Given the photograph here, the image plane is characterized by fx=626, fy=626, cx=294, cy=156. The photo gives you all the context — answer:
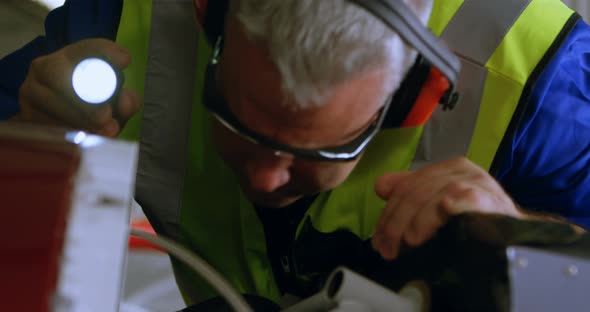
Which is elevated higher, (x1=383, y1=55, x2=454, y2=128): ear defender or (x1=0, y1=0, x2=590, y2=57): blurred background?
(x1=0, y1=0, x2=590, y2=57): blurred background

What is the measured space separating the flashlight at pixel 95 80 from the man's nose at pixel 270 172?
0.18m

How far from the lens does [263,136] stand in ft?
2.22

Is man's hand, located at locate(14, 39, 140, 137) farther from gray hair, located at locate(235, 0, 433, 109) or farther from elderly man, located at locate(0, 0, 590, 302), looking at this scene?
gray hair, located at locate(235, 0, 433, 109)

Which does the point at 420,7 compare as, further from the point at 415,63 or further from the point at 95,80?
the point at 95,80

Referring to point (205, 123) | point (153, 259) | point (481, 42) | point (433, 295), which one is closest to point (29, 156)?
point (433, 295)

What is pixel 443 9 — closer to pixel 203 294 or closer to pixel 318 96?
pixel 318 96

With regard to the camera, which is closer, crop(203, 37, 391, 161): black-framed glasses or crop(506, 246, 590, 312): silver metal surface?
crop(506, 246, 590, 312): silver metal surface

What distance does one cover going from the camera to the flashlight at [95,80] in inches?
27.6

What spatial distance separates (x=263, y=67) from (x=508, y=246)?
0.33 metres

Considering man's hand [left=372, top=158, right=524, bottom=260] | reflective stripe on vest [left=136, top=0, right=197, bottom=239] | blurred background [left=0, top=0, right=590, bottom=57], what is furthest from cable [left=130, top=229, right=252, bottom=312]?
blurred background [left=0, top=0, right=590, bottom=57]

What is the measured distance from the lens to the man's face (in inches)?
25.3

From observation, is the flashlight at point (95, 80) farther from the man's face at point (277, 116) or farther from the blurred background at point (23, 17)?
the blurred background at point (23, 17)

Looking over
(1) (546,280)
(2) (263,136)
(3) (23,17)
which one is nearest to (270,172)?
(2) (263,136)

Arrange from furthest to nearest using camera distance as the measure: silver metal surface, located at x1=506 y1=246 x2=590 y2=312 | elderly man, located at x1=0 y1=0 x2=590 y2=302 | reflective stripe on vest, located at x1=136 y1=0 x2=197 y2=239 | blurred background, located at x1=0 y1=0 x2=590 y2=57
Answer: blurred background, located at x1=0 y1=0 x2=590 y2=57 < reflective stripe on vest, located at x1=136 y1=0 x2=197 y2=239 < elderly man, located at x1=0 y1=0 x2=590 y2=302 < silver metal surface, located at x1=506 y1=246 x2=590 y2=312
